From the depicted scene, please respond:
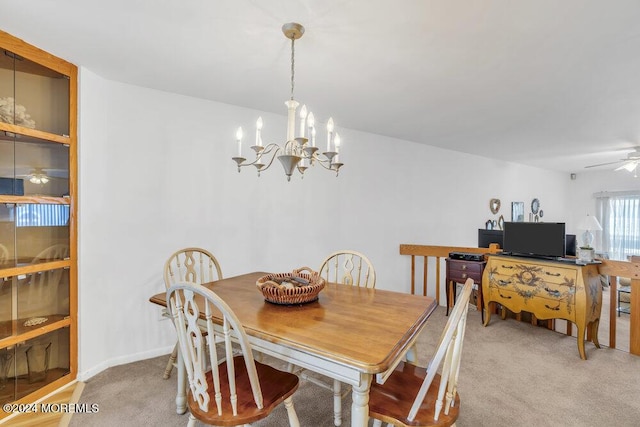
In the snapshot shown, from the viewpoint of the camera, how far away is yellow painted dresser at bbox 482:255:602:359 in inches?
103

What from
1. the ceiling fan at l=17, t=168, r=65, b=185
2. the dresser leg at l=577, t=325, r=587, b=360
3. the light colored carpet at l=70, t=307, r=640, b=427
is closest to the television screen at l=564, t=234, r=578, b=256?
the light colored carpet at l=70, t=307, r=640, b=427

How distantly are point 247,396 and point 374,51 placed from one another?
6.51ft

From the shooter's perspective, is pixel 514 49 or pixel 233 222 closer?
pixel 514 49

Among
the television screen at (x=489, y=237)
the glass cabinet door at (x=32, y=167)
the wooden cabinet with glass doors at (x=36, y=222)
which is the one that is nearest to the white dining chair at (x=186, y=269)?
the wooden cabinet with glass doors at (x=36, y=222)

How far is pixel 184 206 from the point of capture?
2.72 meters

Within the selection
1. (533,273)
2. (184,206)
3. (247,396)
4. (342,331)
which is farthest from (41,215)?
(533,273)

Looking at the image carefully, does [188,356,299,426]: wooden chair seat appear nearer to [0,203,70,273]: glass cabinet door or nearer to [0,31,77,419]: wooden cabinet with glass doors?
[0,31,77,419]: wooden cabinet with glass doors

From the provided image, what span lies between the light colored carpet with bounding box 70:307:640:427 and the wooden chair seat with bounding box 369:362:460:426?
1.86ft

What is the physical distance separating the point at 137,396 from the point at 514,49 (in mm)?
3220

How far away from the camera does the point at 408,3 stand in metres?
1.47

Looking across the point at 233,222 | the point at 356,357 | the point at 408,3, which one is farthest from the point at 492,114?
the point at 356,357

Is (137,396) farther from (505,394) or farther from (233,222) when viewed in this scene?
(505,394)

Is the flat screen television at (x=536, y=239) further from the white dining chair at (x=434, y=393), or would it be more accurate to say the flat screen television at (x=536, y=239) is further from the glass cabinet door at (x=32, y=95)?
the glass cabinet door at (x=32, y=95)

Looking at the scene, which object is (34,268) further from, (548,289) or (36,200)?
(548,289)
